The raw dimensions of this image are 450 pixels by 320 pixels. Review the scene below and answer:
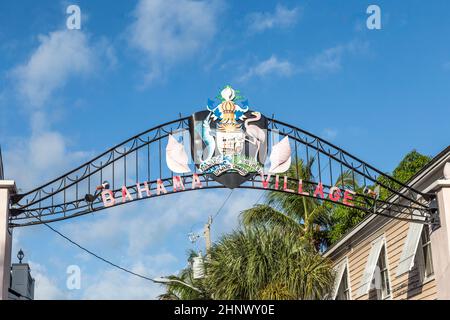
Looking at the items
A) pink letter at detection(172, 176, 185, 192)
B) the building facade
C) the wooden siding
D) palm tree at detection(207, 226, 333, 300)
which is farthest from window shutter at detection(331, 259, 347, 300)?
pink letter at detection(172, 176, 185, 192)

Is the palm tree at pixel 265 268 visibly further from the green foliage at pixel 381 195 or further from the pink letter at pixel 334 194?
the green foliage at pixel 381 195

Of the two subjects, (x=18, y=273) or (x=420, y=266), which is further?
(x=18, y=273)

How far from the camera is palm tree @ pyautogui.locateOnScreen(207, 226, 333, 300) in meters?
22.4

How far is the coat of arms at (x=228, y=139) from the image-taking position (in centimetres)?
1714

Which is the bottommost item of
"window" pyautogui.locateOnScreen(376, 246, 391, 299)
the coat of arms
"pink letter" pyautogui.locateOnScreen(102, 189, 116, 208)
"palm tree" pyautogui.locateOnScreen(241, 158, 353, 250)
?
"window" pyautogui.locateOnScreen(376, 246, 391, 299)

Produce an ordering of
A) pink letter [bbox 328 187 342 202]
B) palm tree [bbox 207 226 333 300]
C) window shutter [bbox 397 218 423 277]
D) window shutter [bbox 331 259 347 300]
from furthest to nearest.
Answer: window shutter [bbox 331 259 347 300]
palm tree [bbox 207 226 333 300]
window shutter [bbox 397 218 423 277]
pink letter [bbox 328 187 342 202]

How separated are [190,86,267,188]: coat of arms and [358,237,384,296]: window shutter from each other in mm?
6527

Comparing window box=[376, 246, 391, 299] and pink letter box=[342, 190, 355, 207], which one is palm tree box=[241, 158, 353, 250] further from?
pink letter box=[342, 190, 355, 207]

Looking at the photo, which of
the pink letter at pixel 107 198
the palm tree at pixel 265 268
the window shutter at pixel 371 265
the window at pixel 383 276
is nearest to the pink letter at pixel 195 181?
the pink letter at pixel 107 198

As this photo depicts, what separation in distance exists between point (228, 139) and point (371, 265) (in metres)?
7.45
